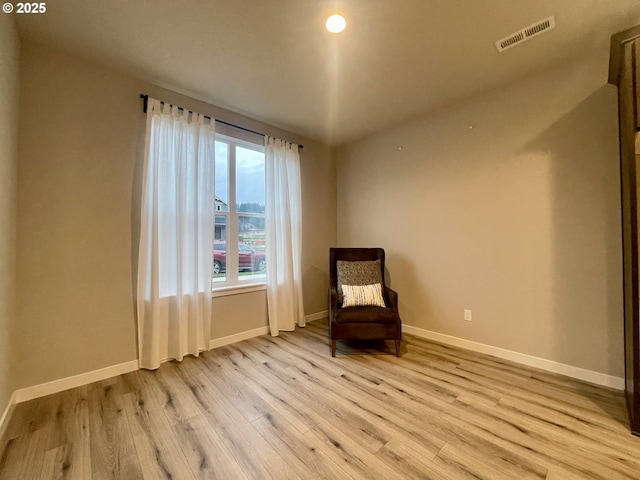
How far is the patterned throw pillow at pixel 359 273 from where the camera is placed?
3113mm

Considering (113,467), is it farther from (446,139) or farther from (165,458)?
(446,139)

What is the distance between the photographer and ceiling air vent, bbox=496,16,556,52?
1808mm

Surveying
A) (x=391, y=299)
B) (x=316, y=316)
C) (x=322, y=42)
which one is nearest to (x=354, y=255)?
(x=391, y=299)

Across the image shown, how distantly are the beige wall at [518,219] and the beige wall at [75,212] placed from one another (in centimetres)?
292

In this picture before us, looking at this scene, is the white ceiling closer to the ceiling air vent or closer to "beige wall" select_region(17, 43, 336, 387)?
the ceiling air vent

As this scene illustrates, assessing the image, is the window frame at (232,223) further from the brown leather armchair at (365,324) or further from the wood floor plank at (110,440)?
the wood floor plank at (110,440)

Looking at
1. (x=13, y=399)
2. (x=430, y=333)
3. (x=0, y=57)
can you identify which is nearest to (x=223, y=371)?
(x=13, y=399)

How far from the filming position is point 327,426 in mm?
1617

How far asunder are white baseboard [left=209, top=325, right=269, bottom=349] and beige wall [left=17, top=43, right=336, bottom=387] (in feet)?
2.51

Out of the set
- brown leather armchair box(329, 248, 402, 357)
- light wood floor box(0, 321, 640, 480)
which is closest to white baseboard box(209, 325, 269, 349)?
light wood floor box(0, 321, 640, 480)

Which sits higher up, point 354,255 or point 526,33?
point 526,33

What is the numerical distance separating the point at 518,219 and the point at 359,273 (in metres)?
1.68

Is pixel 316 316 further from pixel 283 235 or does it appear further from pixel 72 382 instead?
pixel 72 382

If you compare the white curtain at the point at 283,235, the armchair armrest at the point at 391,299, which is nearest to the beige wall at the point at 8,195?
the white curtain at the point at 283,235
